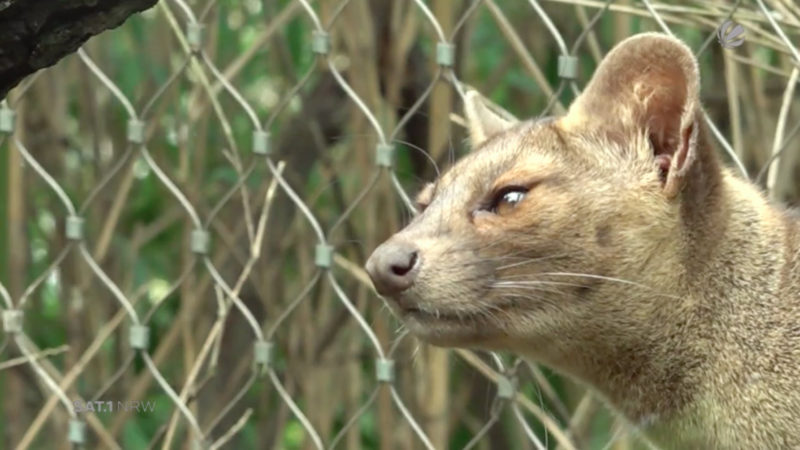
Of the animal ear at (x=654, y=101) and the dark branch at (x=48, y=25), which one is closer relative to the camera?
the dark branch at (x=48, y=25)

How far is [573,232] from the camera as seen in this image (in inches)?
83.0

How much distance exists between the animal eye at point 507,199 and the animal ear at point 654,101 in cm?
16

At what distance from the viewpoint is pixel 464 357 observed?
3.16m

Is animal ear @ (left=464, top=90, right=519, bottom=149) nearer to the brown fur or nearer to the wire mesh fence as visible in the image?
the brown fur

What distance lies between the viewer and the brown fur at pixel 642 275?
2.05 metres

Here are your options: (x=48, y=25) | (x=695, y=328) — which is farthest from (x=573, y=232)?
(x=48, y=25)

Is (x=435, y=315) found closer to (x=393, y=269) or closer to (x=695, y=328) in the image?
(x=393, y=269)

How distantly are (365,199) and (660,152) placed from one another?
4.42ft

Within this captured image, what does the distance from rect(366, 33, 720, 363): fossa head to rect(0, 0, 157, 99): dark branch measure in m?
0.53

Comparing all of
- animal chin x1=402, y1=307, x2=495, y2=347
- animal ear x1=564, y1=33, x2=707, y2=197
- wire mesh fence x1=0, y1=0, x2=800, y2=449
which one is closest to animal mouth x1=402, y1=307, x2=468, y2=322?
animal chin x1=402, y1=307, x2=495, y2=347

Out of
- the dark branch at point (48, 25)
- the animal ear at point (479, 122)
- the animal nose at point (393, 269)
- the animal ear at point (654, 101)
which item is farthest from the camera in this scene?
Answer: the animal ear at point (479, 122)

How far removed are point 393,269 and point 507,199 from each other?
0.71 feet

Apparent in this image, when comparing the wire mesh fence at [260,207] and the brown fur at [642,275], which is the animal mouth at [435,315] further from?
the wire mesh fence at [260,207]

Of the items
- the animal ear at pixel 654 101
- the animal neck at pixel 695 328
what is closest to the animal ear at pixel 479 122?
the animal ear at pixel 654 101
